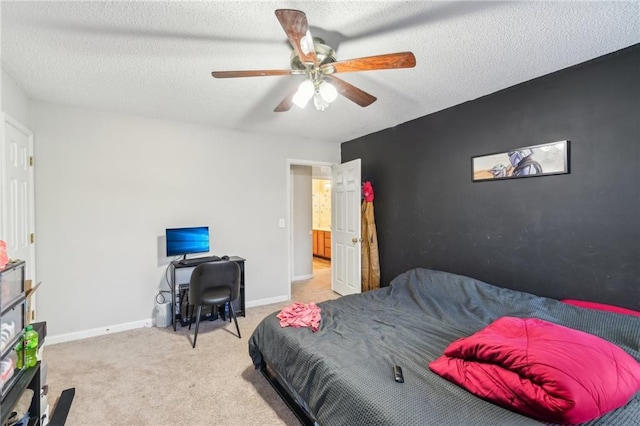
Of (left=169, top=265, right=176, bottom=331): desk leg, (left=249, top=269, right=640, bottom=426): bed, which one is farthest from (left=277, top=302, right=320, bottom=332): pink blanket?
(left=169, top=265, right=176, bottom=331): desk leg

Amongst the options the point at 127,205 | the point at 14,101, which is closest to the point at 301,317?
the point at 127,205

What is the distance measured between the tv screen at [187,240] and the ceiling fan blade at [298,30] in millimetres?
2539

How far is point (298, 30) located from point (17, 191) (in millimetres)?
2811

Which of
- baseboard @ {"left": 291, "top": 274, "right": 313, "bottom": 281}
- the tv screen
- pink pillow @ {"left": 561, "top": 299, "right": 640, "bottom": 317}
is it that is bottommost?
baseboard @ {"left": 291, "top": 274, "right": 313, "bottom": 281}

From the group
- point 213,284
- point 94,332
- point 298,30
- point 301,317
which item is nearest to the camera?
point 298,30

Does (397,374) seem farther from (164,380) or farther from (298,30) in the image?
(164,380)

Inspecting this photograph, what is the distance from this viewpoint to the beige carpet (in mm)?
1935

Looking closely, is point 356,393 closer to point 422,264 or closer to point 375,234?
point 422,264

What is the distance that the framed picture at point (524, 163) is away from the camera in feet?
7.64

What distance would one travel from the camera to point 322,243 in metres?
7.77

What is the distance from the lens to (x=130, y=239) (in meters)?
3.32

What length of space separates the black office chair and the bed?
32.3 inches

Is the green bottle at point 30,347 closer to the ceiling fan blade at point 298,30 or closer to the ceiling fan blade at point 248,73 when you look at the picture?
the ceiling fan blade at point 248,73

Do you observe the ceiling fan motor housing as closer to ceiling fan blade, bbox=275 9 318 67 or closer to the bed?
ceiling fan blade, bbox=275 9 318 67
